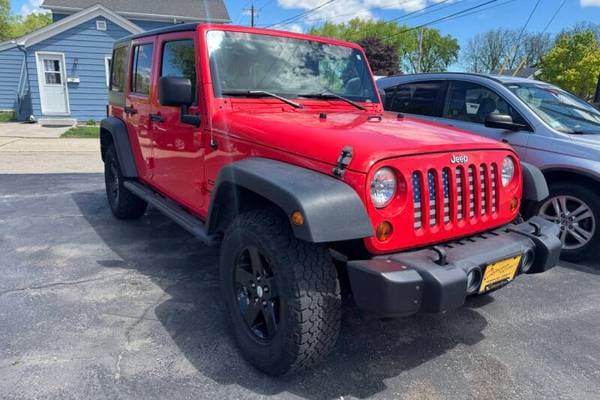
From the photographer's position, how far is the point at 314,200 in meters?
2.10

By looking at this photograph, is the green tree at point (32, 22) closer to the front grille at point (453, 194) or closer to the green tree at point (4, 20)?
the green tree at point (4, 20)

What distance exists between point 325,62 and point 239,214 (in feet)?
5.65

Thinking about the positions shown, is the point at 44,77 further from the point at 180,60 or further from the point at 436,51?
the point at 436,51

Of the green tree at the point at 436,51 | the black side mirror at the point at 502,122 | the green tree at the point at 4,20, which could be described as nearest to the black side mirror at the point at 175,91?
the black side mirror at the point at 502,122

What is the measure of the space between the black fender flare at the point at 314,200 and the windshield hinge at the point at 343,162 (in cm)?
4

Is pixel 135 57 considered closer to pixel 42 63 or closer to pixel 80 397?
pixel 80 397

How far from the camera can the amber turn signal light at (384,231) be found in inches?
89.0

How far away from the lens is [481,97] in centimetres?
511

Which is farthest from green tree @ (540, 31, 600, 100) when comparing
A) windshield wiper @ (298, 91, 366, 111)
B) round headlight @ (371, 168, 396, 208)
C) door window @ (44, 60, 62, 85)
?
round headlight @ (371, 168, 396, 208)

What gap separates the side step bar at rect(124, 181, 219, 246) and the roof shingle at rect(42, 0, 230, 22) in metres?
15.6

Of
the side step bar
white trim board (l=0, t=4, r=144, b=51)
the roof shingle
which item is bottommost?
the side step bar

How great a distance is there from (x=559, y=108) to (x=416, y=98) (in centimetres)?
163

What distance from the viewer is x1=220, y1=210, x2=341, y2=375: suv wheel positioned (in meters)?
2.26

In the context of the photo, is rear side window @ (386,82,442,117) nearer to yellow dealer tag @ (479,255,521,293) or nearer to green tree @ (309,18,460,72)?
yellow dealer tag @ (479,255,521,293)
